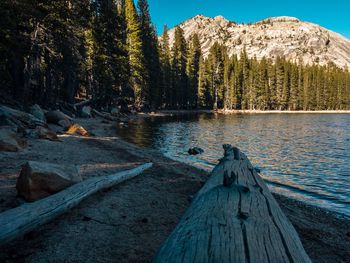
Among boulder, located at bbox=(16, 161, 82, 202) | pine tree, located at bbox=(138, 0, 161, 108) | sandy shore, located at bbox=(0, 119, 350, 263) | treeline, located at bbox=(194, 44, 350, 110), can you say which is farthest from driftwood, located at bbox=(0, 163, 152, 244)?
treeline, located at bbox=(194, 44, 350, 110)

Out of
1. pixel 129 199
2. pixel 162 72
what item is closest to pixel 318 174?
pixel 129 199

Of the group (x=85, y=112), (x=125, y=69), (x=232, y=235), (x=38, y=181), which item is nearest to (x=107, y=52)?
(x=125, y=69)

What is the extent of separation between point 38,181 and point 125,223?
6.40ft

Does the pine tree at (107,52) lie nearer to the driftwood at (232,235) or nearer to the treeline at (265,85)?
the driftwood at (232,235)

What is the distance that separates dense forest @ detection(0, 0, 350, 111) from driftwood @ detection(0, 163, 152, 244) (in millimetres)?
15778

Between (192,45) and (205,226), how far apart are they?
88479 millimetres

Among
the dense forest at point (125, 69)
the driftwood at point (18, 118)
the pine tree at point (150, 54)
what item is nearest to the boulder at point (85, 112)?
the dense forest at point (125, 69)

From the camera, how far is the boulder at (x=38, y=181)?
5879mm

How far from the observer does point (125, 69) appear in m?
45.6

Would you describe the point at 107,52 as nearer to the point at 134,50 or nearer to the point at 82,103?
the point at 82,103

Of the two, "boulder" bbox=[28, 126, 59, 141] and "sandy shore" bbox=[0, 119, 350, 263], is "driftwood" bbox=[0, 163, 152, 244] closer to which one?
"sandy shore" bbox=[0, 119, 350, 263]

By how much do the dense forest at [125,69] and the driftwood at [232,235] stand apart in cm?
1909

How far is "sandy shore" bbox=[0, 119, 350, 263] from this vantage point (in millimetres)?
4465

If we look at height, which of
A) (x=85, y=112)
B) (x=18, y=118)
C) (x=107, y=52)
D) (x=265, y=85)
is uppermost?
(x=107, y=52)
